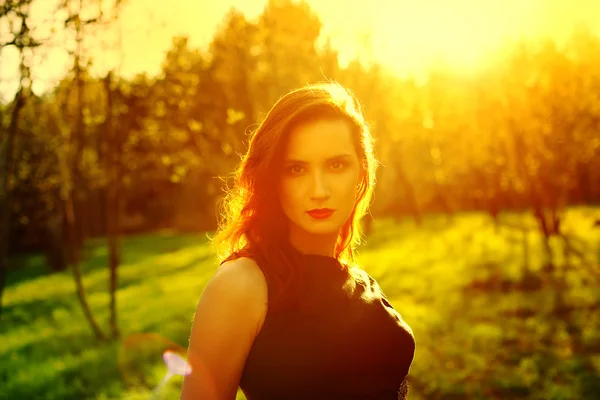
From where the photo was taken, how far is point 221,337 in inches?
81.0

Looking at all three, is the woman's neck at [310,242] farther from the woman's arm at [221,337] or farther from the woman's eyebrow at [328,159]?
the woman's arm at [221,337]

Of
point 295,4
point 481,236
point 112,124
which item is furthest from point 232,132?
point 481,236

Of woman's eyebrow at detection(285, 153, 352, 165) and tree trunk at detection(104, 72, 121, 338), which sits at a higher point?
woman's eyebrow at detection(285, 153, 352, 165)

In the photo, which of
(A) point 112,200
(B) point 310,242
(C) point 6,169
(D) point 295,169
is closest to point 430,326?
(A) point 112,200

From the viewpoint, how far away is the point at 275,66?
11062mm

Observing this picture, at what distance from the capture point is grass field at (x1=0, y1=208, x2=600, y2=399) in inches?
373

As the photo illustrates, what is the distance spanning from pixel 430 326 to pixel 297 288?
11073mm

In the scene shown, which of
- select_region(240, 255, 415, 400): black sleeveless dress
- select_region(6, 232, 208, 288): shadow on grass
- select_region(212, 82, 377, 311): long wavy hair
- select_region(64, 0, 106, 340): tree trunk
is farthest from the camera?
select_region(6, 232, 208, 288): shadow on grass

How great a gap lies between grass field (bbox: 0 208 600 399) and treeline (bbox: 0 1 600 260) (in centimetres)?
264

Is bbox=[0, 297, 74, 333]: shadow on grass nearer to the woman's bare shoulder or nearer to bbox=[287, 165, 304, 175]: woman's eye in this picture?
bbox=[287, 165, 304, 175]: woman's eye

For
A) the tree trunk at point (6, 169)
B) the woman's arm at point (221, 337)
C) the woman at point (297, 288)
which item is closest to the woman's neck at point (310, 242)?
the woman at point (297, 288)

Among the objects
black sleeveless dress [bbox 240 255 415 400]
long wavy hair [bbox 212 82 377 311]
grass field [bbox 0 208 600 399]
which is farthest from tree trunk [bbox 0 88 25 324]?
black sleeveless dress [bbox 240 255 415 400]

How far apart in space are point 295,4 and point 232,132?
2482 mm

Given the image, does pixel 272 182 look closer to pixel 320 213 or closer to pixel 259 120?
pixel 320 213
